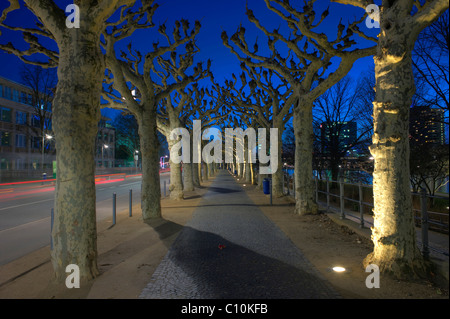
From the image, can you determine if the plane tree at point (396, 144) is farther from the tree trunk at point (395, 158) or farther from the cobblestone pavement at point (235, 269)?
the cobblestone pavement at point (235, 269)

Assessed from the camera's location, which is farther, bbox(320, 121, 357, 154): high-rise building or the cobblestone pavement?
bbox(320, 121, 357, 154): high-rise building

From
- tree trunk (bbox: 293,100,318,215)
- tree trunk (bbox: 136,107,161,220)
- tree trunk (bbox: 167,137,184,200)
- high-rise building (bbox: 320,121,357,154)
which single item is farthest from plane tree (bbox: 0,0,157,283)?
high-rise building (bbox: 320,121,357,154)

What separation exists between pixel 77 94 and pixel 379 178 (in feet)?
16.6

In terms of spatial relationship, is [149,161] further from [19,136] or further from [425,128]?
[19,136]

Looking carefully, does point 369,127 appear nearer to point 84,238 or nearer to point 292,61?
point 292,61

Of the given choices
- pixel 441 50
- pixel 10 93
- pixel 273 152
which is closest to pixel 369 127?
pixel 273 152

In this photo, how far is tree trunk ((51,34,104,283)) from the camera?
4.71m

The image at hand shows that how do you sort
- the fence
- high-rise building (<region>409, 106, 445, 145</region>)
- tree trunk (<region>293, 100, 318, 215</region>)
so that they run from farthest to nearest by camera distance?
high-rise building (<region>409, 106, 445, 145</region>), tree trunk (<region>293, 100, 318, 215</region>), the fence

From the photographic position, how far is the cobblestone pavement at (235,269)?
423 centimetres

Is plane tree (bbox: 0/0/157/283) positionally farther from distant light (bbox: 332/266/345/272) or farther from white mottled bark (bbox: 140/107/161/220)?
white mottled bark (bbox: 140/107/161/220)

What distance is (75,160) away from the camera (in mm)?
4730

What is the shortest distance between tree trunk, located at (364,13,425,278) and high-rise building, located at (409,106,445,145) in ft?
40.6

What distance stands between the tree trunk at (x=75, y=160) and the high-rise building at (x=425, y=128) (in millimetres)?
15667
